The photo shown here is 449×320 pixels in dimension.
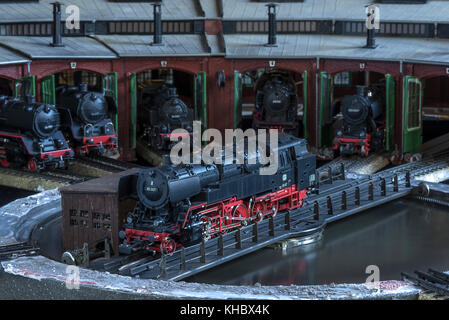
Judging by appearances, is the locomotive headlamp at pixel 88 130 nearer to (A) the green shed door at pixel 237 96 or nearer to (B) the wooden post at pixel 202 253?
(A) the green shed door at pixel 237 96

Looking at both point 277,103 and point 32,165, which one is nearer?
A: point 32,165

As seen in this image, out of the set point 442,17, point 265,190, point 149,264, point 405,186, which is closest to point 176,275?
point 149,264

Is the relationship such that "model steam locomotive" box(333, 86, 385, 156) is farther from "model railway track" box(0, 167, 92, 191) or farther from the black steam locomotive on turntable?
"model railway track" box(0, 167, 92, 191)

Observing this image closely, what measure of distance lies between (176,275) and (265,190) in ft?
17.2

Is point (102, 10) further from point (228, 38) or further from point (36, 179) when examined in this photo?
point (36, 179)

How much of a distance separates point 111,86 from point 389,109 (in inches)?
424

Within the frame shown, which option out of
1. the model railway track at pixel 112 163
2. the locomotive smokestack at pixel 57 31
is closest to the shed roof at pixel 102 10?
the locomotive smokestack at pixel 57 31

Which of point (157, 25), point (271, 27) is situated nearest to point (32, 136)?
point (157, 25)

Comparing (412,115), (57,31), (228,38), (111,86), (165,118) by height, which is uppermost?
(57,31)

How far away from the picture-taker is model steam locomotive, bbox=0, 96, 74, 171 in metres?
28.8

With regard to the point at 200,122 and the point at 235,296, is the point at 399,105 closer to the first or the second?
the point at 200,122

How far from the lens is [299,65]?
110 feet

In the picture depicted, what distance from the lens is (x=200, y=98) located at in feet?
110

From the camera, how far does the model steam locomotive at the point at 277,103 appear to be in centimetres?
3375
